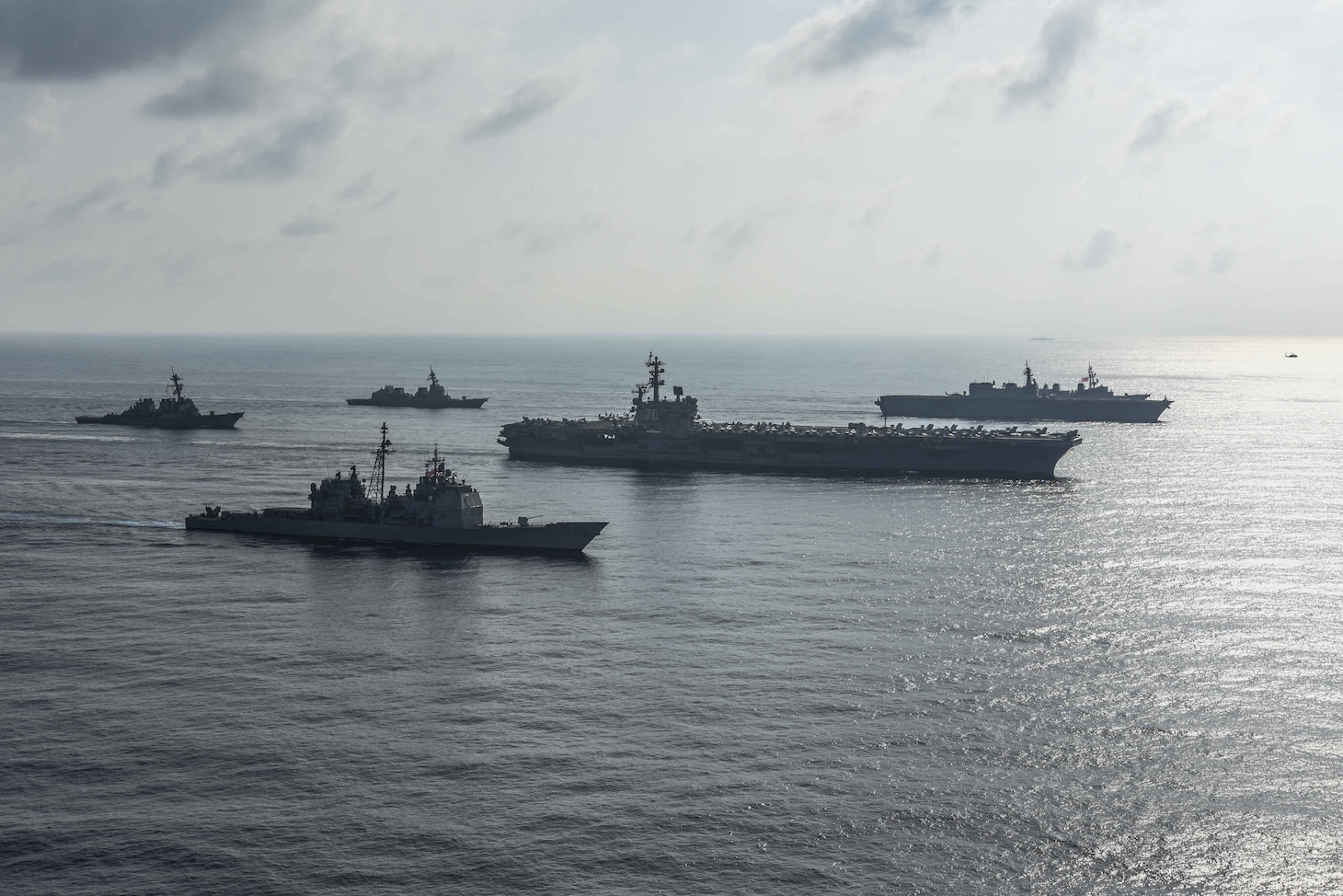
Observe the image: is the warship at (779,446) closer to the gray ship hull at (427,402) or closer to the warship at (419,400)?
the gray ship hull at (427,402)

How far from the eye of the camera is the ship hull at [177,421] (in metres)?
136

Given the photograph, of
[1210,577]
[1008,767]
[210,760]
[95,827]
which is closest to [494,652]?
[210,760]

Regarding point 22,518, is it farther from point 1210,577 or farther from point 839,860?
point 1210,577

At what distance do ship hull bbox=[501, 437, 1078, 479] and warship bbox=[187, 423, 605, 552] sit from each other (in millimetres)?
40471

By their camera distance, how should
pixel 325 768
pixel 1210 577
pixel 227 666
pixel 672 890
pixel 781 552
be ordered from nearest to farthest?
Answer: pixel 672 890 < pixel 325 768 < pixel 227 666 < pixel 1210 577 < pixel 781 552

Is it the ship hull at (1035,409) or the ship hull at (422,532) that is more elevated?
the ship hull at (1035,409)

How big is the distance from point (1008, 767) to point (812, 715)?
678 centimetres

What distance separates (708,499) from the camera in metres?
89.5

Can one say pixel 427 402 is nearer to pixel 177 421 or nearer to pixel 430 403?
pixel 430 403

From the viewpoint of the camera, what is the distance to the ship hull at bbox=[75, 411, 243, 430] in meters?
136

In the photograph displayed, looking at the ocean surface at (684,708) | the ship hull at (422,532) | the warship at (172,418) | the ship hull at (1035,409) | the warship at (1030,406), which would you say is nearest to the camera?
the ocean surface at (684,708)

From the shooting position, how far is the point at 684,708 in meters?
40.6

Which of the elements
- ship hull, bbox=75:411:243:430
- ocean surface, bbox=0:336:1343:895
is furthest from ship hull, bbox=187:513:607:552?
ship hull, bbox=75:411:243:430

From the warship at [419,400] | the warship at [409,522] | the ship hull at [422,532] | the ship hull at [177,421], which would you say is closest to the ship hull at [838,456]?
the warship at [409,522]
